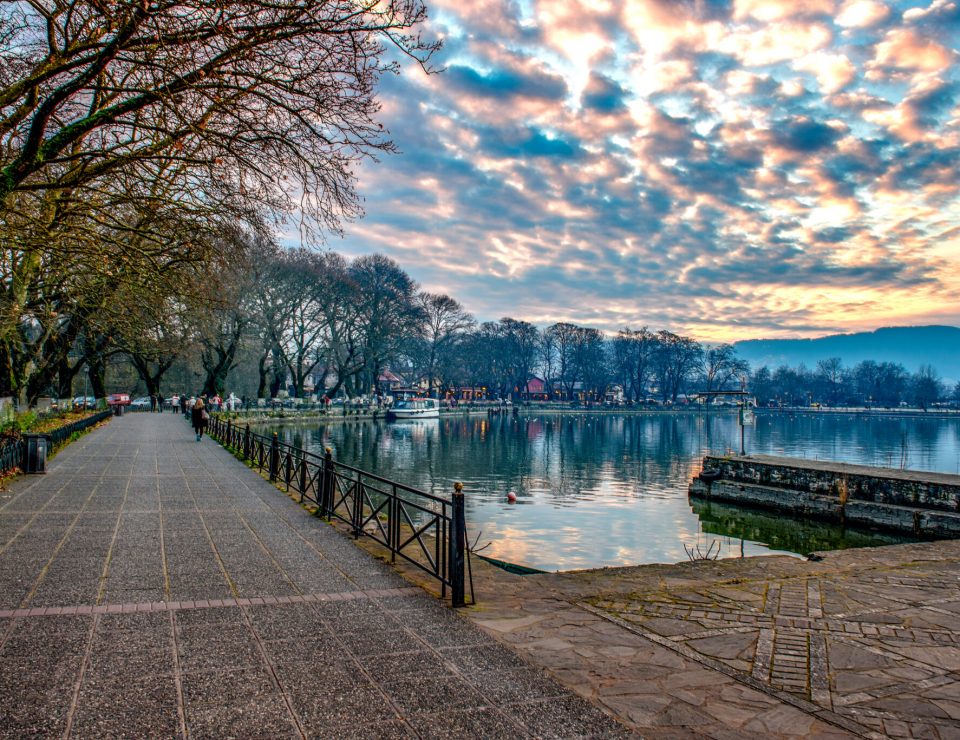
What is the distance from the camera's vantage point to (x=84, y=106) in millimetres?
11172

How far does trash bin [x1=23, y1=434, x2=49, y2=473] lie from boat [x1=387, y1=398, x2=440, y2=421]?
52774 mm

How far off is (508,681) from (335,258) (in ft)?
180

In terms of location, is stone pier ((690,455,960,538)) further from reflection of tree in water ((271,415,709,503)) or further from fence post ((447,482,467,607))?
fence post ((447,482,467,607))

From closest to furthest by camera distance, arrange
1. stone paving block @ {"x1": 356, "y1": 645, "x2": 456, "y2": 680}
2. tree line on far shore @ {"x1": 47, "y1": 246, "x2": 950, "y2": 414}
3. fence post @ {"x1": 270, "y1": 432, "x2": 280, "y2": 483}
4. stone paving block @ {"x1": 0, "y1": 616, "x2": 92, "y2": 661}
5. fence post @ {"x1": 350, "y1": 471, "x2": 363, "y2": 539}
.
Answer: stone paving block @ {"x1": 356, "y1": 645, "x2": 456, "y2": 680} → stone paving block @ {"x1": 0, "y1": 616, "x2": 92, "y2": 661} → fence post @ {"x1": 350, "y1": 471, "x2": 363, "y2": 539} → fence post @ {"x1": 270, "y1": 432, "x2": 280, "y2": 483} → tree line on far shore @ {"x1": 47, "y1": 246, "x2": 950, "y2": 414}

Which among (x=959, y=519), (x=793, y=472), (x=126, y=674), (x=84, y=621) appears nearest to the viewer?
(x=126, y=674)

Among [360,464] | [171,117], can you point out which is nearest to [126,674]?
[171,117]

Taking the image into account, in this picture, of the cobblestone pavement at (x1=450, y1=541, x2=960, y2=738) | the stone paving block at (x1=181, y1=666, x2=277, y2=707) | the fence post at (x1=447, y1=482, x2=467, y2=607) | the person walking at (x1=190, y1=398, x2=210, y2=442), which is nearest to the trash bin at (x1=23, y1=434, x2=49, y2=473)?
the person walking at (x1=190, y1=398, x2=210, y2=442)

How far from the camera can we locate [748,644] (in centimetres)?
546

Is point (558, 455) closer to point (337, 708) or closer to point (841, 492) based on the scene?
point (841, 492)

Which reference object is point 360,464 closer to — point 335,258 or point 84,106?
point 84,106

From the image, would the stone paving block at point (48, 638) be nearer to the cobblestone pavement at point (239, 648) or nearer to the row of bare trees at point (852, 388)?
the cobblestone pavement at point (239, 648)

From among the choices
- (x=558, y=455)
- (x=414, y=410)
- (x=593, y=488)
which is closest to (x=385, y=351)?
(x=414, y=410)

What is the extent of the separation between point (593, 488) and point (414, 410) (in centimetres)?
4937

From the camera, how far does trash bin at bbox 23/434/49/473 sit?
15461 millimetres
